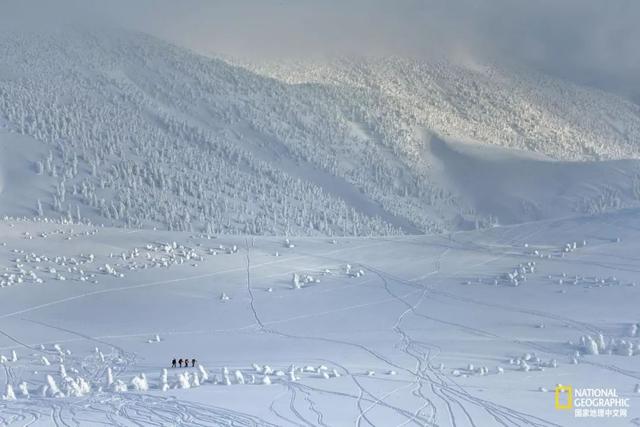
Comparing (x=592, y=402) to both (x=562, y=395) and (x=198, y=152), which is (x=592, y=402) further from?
(x=198, y=152)

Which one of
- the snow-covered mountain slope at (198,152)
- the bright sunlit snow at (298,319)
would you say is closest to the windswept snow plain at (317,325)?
the bright sunlit snow at (298,319)

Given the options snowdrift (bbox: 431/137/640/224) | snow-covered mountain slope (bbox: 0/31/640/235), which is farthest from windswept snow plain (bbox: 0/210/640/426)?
snowdrift (bbox: 431/137/640/224)

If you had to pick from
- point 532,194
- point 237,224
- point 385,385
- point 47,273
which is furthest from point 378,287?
point 532,194

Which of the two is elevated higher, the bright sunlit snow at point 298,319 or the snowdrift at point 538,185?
the snowdrift at point 538,185

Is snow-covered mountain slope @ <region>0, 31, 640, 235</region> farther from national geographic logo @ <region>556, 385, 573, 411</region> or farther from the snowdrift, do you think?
national geographic logo @ <region>556, 385, 573, 411</region>

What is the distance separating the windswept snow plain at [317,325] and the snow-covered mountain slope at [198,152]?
50.8 meters

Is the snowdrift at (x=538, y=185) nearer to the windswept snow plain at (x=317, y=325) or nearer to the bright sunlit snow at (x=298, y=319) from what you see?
the bright sunlit snow at (x=298, y=319)

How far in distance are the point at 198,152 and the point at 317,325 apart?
4132 inches

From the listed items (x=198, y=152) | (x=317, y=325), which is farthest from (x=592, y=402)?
(x=198, y=152)

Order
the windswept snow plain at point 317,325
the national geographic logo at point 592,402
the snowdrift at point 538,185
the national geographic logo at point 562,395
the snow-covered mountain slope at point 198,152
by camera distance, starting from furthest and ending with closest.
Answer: the snowdrift at point 538,185 → the snow-covered mountain slope at point 198,152 → the windswept snow plain at point 317,325 → the national geographic logo at point 562,395 → the national geographic logo at point 592,402

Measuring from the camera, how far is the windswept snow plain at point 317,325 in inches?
824

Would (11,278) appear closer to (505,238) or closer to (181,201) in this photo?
(505,238)

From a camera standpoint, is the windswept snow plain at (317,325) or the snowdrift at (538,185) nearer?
the windswept snow plain at (317,325)

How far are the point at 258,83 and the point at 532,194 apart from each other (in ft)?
259
